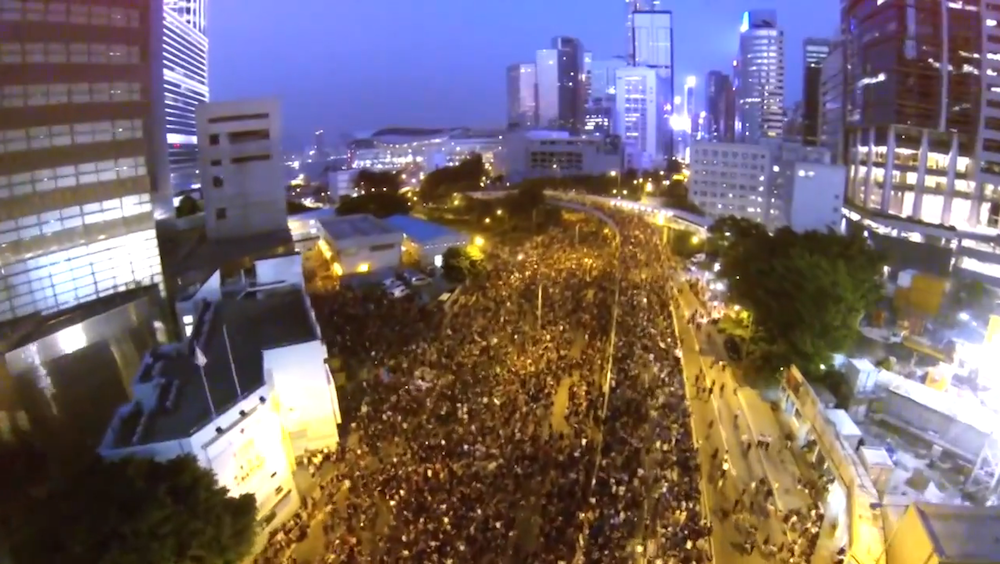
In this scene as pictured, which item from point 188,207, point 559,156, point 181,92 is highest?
point 181,92

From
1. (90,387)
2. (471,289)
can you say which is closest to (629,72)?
(471,289)

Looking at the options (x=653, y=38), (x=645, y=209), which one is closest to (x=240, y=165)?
(x=645, y=209)

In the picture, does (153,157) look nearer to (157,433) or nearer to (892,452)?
(157,433)

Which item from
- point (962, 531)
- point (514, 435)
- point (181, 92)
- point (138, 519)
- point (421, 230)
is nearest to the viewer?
point (138, 519)

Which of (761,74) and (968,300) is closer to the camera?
(968,300)

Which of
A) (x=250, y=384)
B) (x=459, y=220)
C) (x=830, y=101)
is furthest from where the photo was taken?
(x=830, y=101)

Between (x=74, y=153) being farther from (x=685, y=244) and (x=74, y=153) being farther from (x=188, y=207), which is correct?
(x=685, y=244)

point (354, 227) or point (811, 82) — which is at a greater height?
point (811, 82)
